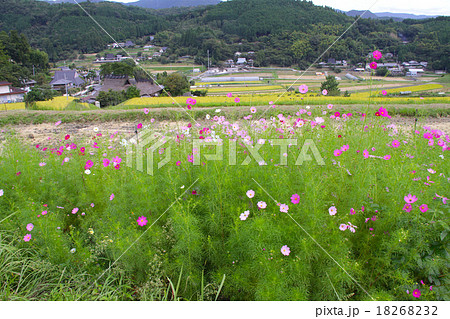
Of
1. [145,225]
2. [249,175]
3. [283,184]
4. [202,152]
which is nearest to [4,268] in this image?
[145,225]

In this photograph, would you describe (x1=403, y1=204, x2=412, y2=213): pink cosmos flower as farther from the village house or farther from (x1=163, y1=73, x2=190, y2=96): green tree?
the village house

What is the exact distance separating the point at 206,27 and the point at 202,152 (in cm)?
896

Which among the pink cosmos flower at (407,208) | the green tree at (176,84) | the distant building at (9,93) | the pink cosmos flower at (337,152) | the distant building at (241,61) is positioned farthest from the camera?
the distant building at (9,93)

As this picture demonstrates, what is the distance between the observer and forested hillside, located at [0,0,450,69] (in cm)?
714

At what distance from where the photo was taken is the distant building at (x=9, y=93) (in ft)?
41.8

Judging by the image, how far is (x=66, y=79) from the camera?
54.6 feet

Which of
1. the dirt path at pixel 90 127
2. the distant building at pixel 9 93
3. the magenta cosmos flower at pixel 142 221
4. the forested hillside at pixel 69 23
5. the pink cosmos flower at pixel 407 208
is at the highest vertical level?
the forested hillside at pixel 69 23

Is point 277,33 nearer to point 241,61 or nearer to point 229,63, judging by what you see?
point 241,61

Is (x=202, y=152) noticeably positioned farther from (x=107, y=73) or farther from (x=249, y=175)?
(x=107, y=73)

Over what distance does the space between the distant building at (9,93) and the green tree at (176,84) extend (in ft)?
25.5

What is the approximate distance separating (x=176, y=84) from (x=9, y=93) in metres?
8.78

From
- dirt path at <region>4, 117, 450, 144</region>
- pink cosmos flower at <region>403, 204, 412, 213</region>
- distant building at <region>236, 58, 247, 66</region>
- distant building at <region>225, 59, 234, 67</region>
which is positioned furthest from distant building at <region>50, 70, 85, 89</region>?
pink cosmos flower at <region>403, 204, 412, 213</region>

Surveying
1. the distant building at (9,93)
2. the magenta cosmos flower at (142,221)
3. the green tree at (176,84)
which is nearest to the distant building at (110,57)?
the distant building at (9,93)

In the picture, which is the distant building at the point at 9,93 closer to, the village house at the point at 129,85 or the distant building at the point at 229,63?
the village house at the point at 129,85
